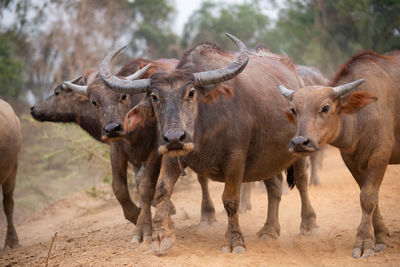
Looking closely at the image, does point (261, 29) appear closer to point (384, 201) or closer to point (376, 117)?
point (384, 201)

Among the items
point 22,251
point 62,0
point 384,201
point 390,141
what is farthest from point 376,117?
point 62,0

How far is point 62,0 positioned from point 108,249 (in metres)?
23.5

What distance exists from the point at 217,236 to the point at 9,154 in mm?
3703

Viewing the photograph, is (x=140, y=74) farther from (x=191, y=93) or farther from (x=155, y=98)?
(x=191, y=93)

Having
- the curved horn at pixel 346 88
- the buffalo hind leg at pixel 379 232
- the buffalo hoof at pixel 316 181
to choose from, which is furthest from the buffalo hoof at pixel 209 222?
the buffalo hoof at pixel 316 181

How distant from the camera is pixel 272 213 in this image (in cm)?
754

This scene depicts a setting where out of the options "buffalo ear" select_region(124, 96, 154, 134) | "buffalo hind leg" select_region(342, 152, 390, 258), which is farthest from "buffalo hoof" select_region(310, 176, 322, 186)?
"buffalo ear" select_region(124, 96, 154, 134)

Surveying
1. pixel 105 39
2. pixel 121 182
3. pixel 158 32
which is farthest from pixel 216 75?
pixel 158 32

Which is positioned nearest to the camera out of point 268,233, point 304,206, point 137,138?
point 137,138

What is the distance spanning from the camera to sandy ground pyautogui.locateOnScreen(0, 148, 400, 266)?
5.82 meters

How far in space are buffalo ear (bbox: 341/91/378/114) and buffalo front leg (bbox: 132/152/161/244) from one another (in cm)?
258

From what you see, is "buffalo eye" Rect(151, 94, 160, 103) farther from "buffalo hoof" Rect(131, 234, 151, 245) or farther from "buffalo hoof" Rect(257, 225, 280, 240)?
"buffalo hoof" Rect(257, 225, 280, 240)

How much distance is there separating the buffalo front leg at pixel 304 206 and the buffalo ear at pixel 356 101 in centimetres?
201

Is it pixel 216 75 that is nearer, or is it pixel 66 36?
pixel 216 75
